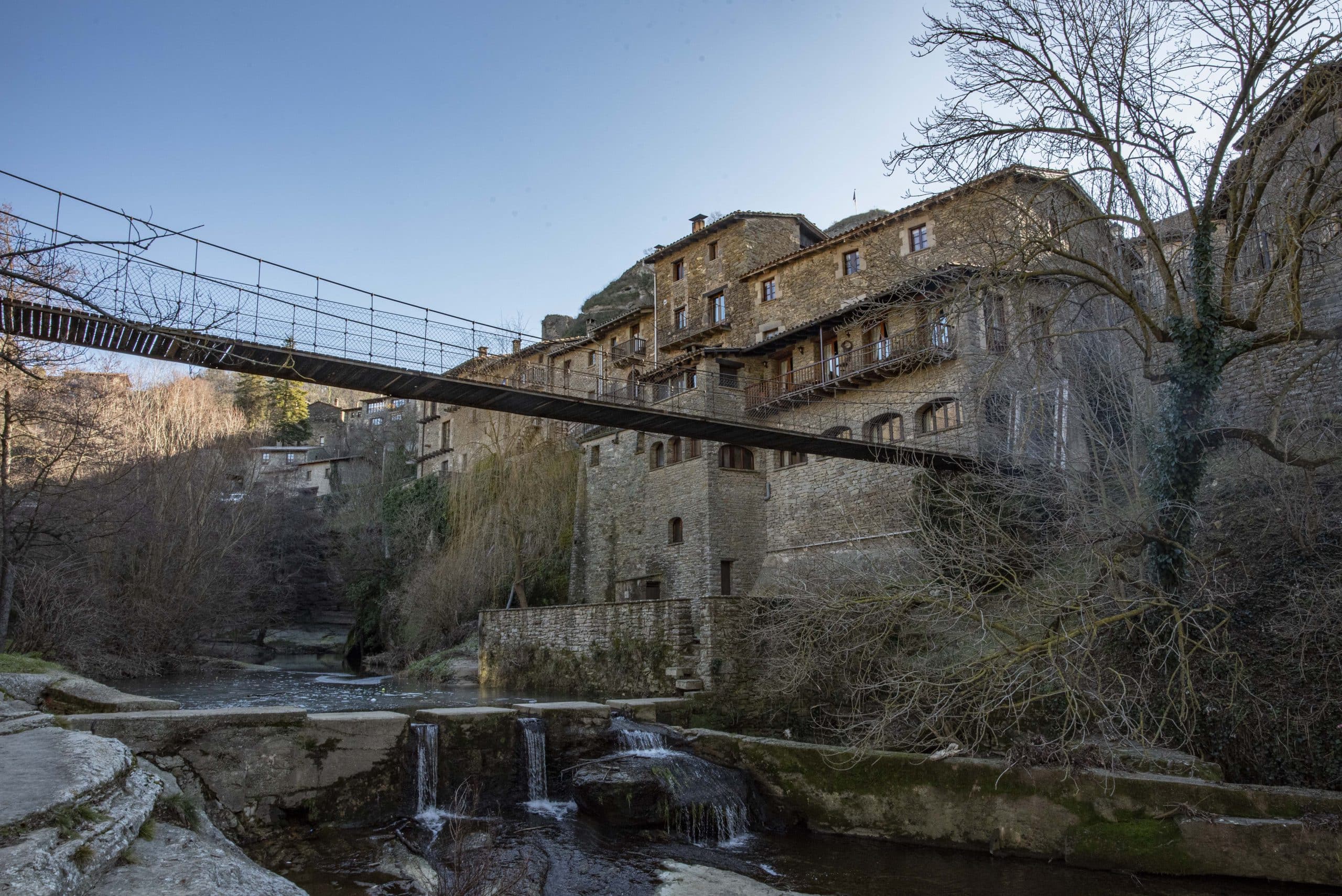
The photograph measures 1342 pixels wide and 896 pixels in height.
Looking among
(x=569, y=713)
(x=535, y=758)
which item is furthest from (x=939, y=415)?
(x=535, y=758)

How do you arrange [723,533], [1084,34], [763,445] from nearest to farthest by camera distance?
1. [1084,34]
2. [763,445]
3. [723,533]

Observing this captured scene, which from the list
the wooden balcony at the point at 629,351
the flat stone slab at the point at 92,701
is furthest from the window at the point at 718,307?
the flat stone slab at the point at 92,701

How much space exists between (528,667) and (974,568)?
13.8m

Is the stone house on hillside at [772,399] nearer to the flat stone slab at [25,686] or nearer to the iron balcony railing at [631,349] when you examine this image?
the iron balcony railing at [631,349]

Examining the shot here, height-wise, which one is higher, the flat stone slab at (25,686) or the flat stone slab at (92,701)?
the flat stone slab at (25,686)

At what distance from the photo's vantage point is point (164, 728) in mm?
7559

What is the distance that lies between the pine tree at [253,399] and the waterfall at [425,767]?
53001 mm

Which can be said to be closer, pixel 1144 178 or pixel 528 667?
pixel 1144 178

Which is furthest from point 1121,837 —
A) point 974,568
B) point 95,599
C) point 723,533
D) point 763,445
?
point 95,599

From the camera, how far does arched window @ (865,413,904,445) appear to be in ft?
73.4

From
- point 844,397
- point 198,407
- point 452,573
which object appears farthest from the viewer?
point 198,407

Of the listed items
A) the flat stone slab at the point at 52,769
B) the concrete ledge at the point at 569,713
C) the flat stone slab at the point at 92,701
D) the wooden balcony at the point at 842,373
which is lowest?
the concrete ledge at the point at 569,713

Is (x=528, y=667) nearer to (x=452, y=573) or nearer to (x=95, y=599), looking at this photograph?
(x=452, y=573)

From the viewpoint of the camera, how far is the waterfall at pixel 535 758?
32.6 ft
